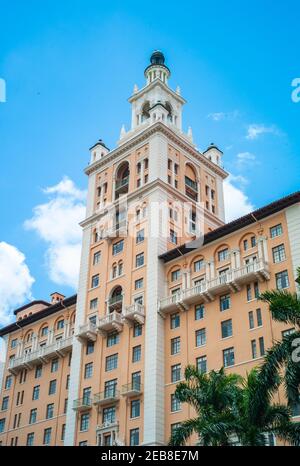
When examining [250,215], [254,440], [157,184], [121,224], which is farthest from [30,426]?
[254,440]

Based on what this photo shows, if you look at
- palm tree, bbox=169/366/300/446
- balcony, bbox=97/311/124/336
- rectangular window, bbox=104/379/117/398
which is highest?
balcony, bbox=97/311/124/336

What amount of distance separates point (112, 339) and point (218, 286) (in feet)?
41.1

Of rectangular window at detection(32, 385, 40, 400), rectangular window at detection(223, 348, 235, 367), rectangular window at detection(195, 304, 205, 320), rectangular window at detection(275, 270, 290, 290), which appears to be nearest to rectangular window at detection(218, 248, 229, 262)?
rectangular window at detection(195, 304, 205, 320)

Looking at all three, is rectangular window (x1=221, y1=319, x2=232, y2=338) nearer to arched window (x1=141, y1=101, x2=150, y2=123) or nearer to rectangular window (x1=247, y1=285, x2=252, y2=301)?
rectangular window (x1=247, y1=285, x2=252, y2=301)

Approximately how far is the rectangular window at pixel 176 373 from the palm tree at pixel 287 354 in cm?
2229

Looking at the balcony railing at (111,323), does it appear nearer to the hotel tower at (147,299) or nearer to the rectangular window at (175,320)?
the hotel tower at (147,299)

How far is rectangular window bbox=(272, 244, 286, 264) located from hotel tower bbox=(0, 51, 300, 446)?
84 mm

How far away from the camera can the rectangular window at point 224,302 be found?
49966 millimetres

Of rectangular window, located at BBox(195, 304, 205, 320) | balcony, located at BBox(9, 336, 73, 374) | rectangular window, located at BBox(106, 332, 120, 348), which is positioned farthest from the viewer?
balcony, located at BBox(9, 336, 73, 374)

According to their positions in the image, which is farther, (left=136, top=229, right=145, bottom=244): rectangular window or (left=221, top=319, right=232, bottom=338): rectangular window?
(left=136, top=229, right=145, bottom=244): rectangular window

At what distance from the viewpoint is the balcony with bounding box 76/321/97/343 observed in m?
58.1

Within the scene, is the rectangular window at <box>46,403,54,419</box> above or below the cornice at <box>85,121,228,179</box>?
below

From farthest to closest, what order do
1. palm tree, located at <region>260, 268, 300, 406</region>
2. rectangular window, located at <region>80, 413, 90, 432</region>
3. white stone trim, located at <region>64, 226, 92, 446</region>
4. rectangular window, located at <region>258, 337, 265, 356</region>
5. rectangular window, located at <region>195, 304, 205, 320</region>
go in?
white stone trim, located at <region>64, 226, 92, 446</region> → rectangular window, located at <region>80, 413, 90, 432</region> → rectangular window, located at <region>195, 304, 205, 320</region> → rectangular window, located at <region>258, 337, 265, 356</region> → palm tree, located at <region>260, 268, 300, 406</region>

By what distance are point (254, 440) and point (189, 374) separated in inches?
242
